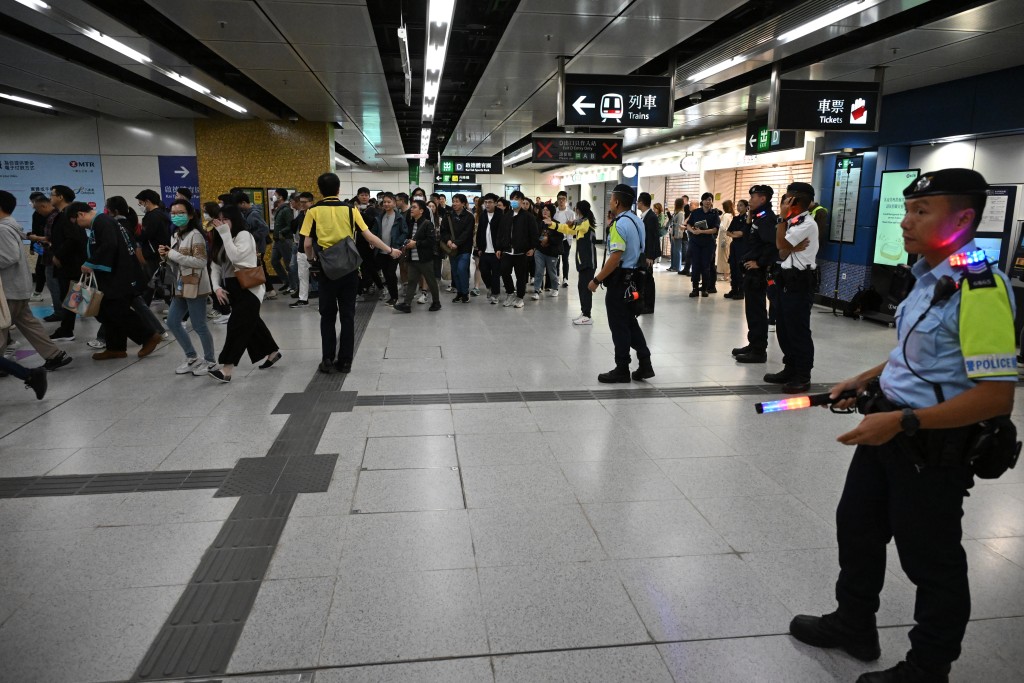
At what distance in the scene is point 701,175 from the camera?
1675 centimetres

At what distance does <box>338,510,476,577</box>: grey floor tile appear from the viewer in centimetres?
275

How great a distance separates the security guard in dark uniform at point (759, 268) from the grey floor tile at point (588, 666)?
472cm

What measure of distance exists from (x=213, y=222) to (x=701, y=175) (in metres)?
13.9

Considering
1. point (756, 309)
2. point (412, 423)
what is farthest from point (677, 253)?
point (412, 423)

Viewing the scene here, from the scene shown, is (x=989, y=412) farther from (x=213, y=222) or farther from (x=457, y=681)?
(x=213, y=222)

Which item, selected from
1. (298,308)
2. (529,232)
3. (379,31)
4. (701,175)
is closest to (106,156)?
(298,308)

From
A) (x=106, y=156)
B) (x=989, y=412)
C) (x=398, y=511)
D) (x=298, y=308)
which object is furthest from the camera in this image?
(x=106, y=156)

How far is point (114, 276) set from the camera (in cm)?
614

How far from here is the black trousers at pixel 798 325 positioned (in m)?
5.38

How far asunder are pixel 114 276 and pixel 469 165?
1305 centimetres

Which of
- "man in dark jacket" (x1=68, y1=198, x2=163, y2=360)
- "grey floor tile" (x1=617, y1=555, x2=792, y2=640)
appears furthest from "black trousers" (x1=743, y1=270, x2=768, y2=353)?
"man in dark jacket" (x1=68, y1=198, x2=163, y2=360)

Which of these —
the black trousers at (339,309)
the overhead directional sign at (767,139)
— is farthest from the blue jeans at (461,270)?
the overhead directional sign at (767,139)

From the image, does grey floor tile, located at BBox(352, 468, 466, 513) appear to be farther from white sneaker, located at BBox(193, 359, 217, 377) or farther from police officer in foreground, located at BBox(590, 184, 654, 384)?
white sneaker, located at BBox(193, 359, 217, 377)

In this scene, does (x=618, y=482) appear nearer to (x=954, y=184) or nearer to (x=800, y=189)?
(x=954, y=184)
